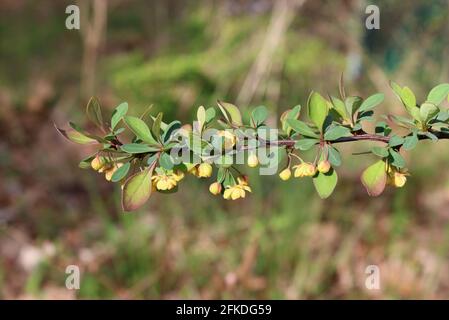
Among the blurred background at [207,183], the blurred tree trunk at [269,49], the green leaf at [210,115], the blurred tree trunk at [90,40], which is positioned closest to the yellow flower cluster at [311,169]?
the green leaf at [210,115]

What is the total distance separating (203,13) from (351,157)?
1.49m

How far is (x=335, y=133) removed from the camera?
0.66m

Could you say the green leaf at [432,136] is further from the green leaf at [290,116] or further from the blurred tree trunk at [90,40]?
the blurred tree trunk at [90,40]

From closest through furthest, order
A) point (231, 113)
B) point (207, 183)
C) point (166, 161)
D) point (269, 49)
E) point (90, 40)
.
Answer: point (166, 161), point (231, 113), point (207, 183), point (269, 49), point (90, 40)

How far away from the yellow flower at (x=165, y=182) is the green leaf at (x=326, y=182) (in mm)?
152

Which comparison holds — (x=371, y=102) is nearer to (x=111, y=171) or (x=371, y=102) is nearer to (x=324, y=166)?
(x=324, y=166)

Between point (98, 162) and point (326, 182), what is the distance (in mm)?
241

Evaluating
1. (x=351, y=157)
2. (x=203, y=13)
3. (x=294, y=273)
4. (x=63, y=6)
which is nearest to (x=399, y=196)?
(x=351, y=157)

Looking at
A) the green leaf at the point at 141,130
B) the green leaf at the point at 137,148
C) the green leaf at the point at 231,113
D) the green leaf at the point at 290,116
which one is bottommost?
the green leaf at the point at 137,148

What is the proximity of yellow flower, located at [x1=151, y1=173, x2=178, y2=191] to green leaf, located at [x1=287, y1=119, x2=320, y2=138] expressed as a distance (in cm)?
13

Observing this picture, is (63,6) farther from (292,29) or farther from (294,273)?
(294,273)

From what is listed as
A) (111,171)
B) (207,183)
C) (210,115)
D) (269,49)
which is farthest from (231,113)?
(269,49)

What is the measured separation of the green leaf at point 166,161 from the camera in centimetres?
64

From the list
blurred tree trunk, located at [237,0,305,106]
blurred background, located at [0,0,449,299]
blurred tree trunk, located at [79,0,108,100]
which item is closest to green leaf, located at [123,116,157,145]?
blurred background, located at [0,0,449,299]
